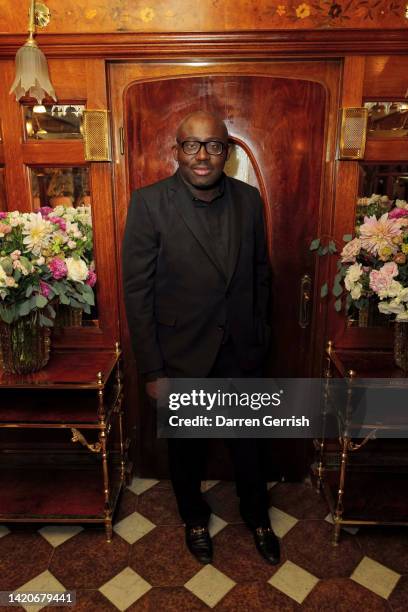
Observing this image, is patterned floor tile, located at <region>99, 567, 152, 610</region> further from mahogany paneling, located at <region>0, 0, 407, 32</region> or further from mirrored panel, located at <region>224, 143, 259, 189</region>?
mahogany paneling, located at <region>0, 0, 407, 32</region>

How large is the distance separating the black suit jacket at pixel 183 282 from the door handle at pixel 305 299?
42cm

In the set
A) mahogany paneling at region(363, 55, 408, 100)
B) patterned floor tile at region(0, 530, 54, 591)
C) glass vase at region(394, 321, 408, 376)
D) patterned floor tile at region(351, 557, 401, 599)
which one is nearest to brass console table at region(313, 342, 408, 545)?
glass vase at region(394, 321, 408, 376)

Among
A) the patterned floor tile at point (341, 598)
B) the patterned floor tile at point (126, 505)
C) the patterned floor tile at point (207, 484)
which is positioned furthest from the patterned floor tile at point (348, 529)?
the patterned floor tile at point (126, 505)

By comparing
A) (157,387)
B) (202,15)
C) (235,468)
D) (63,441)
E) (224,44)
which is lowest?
(63,441)

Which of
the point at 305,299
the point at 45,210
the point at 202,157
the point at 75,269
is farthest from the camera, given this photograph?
the point at 305,299

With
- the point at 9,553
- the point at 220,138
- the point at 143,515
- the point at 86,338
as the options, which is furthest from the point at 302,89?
the point at 9,553

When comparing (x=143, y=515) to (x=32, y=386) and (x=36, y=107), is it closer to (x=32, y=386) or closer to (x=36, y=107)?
(x=32, y=386)

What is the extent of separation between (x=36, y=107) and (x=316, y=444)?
215 cm

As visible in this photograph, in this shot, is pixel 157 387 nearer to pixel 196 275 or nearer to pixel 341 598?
pixel 196 275

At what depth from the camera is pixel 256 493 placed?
6.40 feet

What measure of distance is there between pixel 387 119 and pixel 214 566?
2077 mm

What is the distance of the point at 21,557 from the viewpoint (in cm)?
190

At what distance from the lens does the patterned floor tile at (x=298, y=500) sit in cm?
217

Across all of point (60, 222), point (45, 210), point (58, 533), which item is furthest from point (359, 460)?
point (45, 210)
